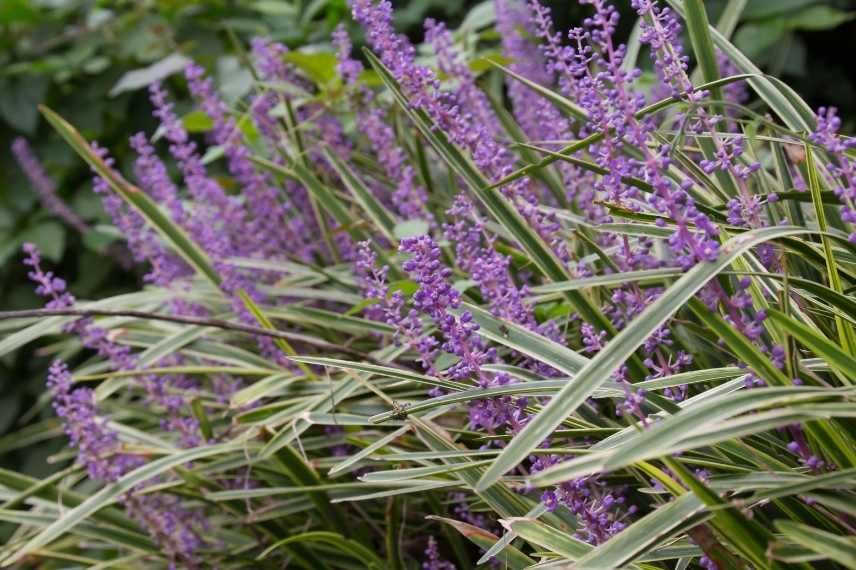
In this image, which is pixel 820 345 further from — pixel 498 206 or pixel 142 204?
pixel 142 204

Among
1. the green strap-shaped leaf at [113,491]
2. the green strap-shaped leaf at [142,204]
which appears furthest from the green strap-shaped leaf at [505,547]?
the green strap-shaped leaf at [142,204]

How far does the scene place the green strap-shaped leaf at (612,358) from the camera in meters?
1.17

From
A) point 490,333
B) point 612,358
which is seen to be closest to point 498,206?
point 490,333

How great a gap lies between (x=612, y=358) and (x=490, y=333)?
0.54 metres

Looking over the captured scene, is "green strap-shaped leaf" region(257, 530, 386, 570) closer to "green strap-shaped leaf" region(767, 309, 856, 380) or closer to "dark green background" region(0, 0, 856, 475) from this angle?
"green strap-shaped leaf" region(767, 309, 856, 380)

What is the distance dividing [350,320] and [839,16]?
2876mm

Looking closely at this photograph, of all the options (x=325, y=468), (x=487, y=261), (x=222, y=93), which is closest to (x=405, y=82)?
(x=487, y=261)

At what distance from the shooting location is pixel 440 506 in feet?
7.04

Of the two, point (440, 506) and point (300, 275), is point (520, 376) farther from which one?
point (300, 275)

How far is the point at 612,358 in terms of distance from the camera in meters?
1.19

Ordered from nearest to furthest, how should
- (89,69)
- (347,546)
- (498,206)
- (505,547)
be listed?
(505,547) < (498,206) < (347,546) < (89,69)

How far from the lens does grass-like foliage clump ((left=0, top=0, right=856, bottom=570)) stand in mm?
1260

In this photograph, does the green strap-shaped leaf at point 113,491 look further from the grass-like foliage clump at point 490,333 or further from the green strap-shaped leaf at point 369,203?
the green strap-shaped leaf at point 369,203

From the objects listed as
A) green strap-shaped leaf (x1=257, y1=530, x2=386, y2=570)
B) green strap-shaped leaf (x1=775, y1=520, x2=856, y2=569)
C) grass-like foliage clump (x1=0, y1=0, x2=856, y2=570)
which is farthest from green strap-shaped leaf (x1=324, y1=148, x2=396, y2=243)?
green strap-shaped leaf (x1=775, y1=520, x2=856, y2=569)
